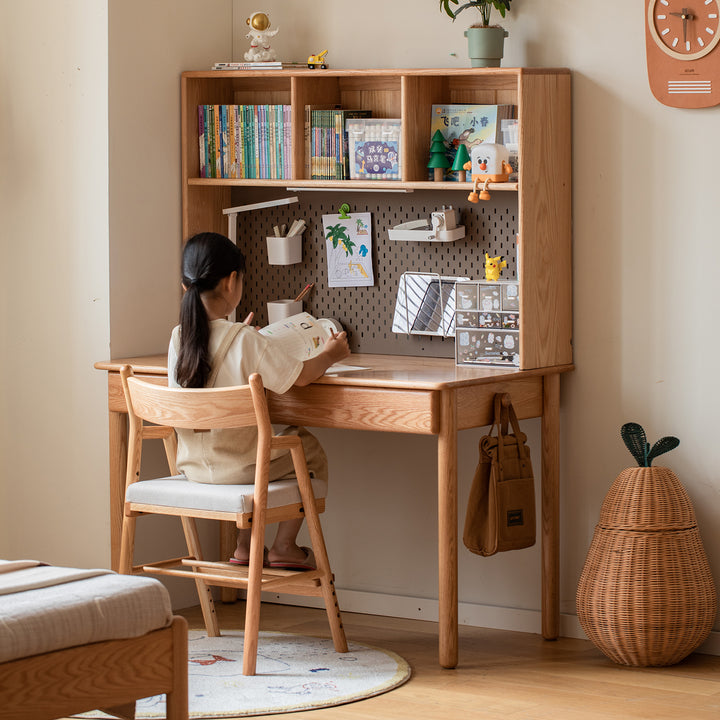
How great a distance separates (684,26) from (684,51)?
0.06 meters

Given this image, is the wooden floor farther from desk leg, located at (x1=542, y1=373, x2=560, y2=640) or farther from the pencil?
the pencil

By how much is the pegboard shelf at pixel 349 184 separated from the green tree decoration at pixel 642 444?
0.70m

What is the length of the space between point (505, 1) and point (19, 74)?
4.62 ft

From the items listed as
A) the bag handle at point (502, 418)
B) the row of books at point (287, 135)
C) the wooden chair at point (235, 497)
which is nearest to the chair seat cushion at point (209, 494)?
the wooden chair at point (235, 497)

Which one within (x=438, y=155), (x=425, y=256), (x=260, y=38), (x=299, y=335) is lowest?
(x=299, y=335)

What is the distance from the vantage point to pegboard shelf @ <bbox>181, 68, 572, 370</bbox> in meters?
3.52

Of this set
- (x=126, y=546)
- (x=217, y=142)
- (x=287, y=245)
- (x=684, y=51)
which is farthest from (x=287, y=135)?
(x=126, y=546)

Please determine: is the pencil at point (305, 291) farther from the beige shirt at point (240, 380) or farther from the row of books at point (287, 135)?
the beige shirt at point (240, 380)

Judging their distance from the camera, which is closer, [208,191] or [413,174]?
[413,174]

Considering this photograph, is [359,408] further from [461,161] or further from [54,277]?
[54,277]

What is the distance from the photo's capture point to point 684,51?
11.4 ft

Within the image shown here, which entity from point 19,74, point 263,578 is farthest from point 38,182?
point 263,578

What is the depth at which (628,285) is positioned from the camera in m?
3.62

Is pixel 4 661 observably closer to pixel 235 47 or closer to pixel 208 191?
pixel 208 191
